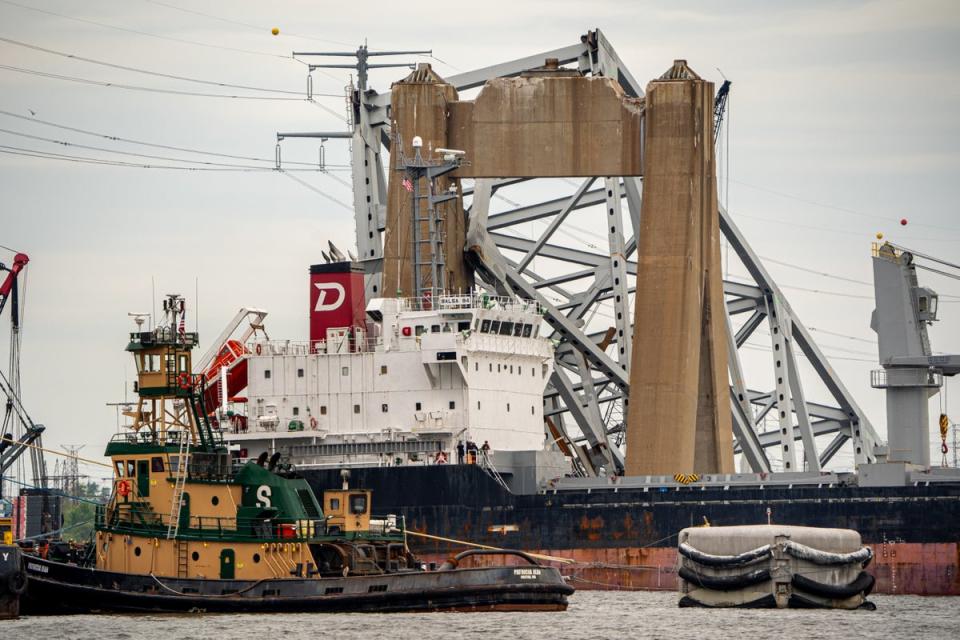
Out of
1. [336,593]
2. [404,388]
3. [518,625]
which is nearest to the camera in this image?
[518,625]

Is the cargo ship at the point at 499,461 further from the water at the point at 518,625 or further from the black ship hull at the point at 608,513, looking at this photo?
the water at the point at 518,625

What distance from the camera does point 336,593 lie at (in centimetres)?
3991

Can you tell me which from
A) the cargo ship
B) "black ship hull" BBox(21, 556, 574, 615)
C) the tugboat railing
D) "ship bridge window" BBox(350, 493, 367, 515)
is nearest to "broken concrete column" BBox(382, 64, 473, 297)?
→ the cargo ship

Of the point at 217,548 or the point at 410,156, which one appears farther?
the point at 410,156

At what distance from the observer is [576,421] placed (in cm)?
6450

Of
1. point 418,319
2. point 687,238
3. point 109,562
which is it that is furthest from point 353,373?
point 109,562

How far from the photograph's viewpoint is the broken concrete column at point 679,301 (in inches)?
2261

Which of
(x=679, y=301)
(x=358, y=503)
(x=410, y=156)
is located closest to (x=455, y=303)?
(x=410, y=156)

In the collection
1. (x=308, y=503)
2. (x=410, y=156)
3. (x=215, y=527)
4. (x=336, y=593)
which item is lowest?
(x=336, y=593)

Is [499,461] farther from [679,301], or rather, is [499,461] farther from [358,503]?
[358,503]

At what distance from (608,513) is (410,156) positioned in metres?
13.3

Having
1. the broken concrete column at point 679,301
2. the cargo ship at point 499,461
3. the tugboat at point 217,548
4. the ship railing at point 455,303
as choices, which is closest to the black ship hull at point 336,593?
the tugboat at point 217,548

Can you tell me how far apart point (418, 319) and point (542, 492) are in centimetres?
599

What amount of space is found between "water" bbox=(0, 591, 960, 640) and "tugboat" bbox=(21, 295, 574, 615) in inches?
17.1
